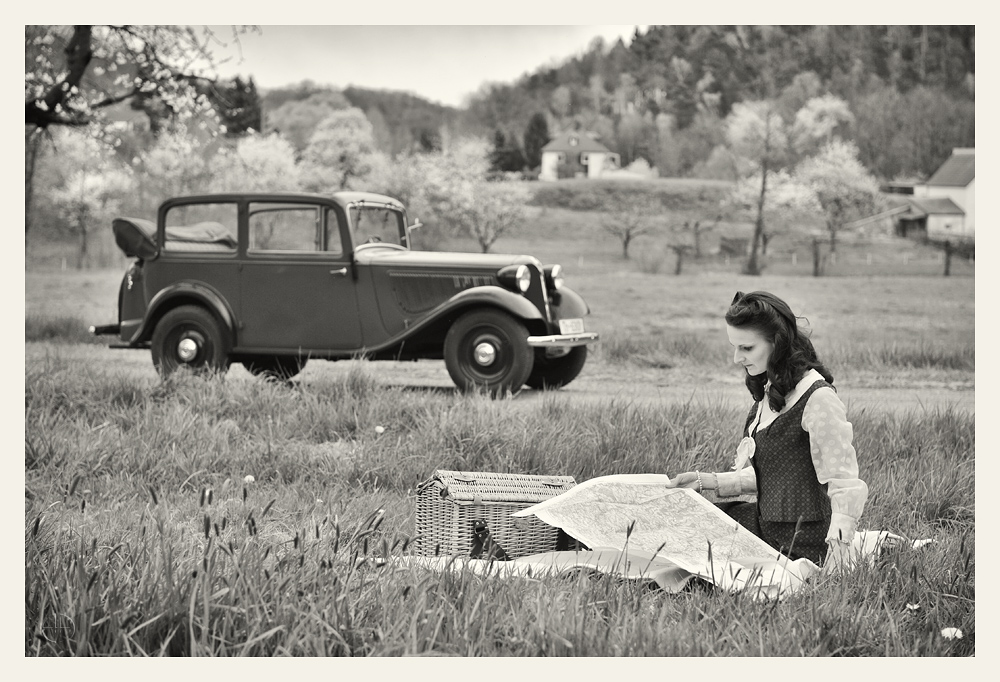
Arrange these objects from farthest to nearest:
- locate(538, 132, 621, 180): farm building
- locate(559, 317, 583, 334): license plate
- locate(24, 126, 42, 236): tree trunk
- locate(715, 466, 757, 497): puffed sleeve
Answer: locate(538, 132, 621, 180): farm building, locate(24, 126, 42, 236): tree trunk, locate(559, 317, 583, 334): license plate, locate(715, 466, 757, 497): puffed sleeve

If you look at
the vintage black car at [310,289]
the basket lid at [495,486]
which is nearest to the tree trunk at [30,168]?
the vintage black car at [310,289]

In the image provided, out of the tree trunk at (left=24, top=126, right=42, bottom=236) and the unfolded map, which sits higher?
the tree trunk at (left=24, top=126, right=42, bottom=236)

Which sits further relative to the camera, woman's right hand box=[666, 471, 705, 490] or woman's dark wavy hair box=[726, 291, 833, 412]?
woman's right hand box=[666, 471, 705, 490]

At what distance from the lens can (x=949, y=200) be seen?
350 inches

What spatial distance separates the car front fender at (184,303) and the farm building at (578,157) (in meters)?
3.61

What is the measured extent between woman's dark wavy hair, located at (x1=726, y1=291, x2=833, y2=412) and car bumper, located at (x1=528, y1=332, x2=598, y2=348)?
3.39 m

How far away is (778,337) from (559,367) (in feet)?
13.5

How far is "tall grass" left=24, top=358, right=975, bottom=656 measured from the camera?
2117 mm

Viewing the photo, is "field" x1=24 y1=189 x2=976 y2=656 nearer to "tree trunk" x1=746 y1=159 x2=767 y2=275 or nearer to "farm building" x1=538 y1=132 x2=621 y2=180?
"tree trunk" x1=746 y1=159 x2=767 y2=275

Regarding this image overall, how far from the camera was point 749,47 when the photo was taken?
29.3 feet


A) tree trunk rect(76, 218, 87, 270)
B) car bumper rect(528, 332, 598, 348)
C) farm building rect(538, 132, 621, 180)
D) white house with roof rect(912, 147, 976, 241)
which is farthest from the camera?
tree trunk rect(76, 218, 87, 270)

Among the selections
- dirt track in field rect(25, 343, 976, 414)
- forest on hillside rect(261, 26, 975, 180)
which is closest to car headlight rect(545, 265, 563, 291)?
dirt track in field rect(25, 343, 976, 414)

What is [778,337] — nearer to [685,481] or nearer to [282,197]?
[685,481]

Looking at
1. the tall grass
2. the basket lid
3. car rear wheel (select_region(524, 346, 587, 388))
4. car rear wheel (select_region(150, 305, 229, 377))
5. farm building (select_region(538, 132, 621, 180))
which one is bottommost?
the tall grass
